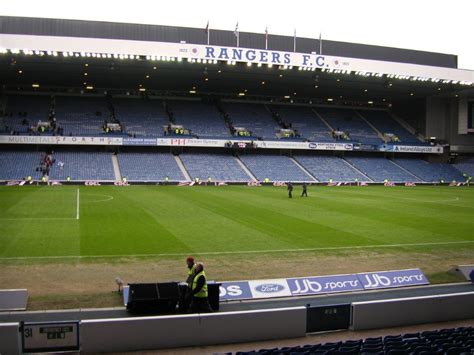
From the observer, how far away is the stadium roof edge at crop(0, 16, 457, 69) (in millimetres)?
56000

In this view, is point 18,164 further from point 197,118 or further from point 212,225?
point 212,225

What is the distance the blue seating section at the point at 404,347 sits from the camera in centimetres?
855

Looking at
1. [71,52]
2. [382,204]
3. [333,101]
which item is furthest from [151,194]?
[333,101]

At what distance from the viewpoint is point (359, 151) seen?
255ft

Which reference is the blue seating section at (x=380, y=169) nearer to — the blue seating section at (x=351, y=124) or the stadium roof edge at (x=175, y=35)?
the blue seating section at (x=351, y=124)

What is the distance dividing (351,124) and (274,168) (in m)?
20.9

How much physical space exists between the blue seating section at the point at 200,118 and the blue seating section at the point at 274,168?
5.45m

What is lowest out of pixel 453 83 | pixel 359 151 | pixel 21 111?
pixel 359 151

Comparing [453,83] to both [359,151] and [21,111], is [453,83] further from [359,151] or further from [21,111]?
[21,111]

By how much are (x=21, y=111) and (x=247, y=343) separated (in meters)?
63.4

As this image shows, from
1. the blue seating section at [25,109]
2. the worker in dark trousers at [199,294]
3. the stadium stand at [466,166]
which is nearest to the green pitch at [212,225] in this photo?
the worker in dark trousers at [199,294]

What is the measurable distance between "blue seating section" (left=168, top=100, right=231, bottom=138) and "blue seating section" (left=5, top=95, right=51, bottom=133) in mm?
18619

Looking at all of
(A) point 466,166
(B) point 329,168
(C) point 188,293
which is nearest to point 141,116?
(B) point 329,168

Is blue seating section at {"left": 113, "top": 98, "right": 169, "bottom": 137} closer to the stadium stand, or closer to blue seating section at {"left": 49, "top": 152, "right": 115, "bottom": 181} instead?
blue seating section at {"left": 49, "top": 152, "right": 115, "bottom": 181}
